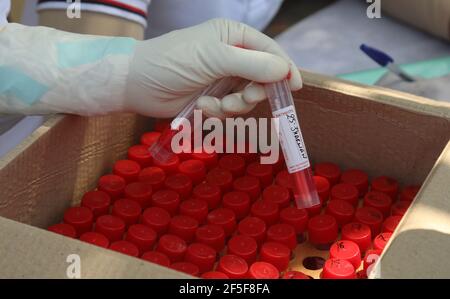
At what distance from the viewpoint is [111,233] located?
80cm

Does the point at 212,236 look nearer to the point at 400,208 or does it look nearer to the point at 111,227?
the point at 111,227

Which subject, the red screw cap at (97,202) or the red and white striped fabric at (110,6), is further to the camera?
the red and white striped fabric at (110,6)

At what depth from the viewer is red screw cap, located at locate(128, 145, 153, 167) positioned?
0.91m

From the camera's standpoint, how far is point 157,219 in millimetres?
818

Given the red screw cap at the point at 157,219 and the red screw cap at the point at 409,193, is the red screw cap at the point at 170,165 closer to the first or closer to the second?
the red screw cap at the point at 157,219

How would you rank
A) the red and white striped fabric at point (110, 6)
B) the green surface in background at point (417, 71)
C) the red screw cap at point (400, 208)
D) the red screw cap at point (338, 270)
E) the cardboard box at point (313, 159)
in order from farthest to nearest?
the green surface in background at point (417, 71) < the red and white striped fabric at point (110, 6) < the red screw cap at point (400, 208) < the red screw cap at point (338, 270) < the cardboard box at point (313, 159)

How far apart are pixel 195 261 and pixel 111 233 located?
4.2 inches

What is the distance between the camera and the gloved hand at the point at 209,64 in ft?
2.44

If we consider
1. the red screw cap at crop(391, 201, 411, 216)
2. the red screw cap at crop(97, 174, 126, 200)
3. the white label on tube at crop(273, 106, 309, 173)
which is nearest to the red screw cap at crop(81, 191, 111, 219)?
the red screw cap at crop(97, 174, 126, 200)

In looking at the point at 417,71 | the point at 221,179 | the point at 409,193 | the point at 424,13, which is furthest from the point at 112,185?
the point at 424,13

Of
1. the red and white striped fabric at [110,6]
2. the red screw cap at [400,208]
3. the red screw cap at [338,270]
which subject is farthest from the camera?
the red and white striped fabric at [110,6]

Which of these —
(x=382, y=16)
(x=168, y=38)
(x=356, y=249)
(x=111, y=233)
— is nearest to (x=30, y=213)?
(x=111, y=233)

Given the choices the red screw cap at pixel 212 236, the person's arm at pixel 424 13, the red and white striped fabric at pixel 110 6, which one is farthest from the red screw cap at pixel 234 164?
the person's arm at pixel 424 13

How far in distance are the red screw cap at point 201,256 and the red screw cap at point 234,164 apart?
149mm
